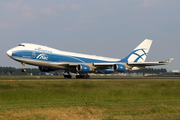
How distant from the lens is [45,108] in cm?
1895

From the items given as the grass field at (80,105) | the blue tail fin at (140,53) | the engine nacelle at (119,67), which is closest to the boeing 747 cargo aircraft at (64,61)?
the engine nacelle at (119,67)

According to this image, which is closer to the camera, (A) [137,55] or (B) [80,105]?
(B) [80,105]

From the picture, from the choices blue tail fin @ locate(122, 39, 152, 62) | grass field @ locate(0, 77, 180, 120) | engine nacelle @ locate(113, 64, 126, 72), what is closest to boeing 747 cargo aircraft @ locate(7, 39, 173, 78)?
engine nacelle @ locate(113, 64, 126, 72)

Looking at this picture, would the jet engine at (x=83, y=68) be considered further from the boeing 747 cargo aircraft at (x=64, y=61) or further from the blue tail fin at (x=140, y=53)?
the blue tail fin at (x=140, y=53)

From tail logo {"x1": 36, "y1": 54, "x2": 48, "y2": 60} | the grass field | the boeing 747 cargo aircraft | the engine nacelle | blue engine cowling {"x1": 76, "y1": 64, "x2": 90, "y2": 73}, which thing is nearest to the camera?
the grass field

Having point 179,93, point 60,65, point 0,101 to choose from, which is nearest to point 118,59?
point 60,65

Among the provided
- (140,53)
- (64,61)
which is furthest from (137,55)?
(64,61)

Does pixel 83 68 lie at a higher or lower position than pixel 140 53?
lower

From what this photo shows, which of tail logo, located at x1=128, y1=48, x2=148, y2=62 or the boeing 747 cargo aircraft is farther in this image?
tail logo, located at x1=128, y1=48, x2=148, y2=62

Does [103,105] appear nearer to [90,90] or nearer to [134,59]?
[90,90]

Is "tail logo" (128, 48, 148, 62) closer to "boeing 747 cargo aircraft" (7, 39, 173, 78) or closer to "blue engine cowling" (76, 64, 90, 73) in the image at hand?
"boeing 747 cargo aircraft" (7, 39, 173, 78)

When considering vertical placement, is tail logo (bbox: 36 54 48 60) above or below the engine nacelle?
above

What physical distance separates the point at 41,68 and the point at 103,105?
40331 millimetres

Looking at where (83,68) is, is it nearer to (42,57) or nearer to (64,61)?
(64,61)
